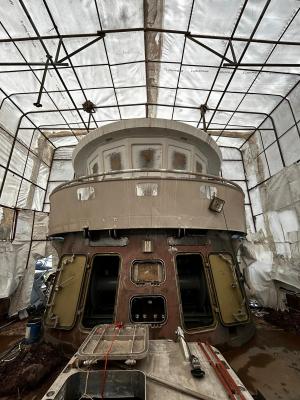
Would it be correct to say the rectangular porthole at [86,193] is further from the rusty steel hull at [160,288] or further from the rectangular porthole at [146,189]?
the rectangular porthole at [146,189]

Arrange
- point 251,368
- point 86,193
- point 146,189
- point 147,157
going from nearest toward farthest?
point 251,368, point 146,189, point 86,193, point 147,157

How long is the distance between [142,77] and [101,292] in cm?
932

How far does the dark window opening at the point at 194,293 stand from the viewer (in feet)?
21.2

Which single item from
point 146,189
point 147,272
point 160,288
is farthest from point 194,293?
point 146,189


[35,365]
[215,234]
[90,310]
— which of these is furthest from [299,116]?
[35,365]

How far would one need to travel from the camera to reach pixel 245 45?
27.3 feet

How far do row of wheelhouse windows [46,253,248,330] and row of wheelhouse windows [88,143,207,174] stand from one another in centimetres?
306

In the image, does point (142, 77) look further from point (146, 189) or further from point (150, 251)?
point (150, 251)

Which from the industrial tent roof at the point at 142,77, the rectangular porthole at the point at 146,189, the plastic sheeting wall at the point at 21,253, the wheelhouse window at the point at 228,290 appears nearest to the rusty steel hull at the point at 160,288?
the wheelhouse window at the point at 228,290

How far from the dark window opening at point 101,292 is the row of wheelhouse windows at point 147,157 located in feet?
10.3

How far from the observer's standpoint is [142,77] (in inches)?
400

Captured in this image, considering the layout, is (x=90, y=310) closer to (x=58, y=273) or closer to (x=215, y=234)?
(x=58, y=273)

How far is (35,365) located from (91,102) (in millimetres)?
10886

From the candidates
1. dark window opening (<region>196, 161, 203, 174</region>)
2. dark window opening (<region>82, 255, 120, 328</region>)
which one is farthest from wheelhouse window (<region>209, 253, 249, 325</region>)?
dark window opening (<region>196, 161, 203, 174</region>)
